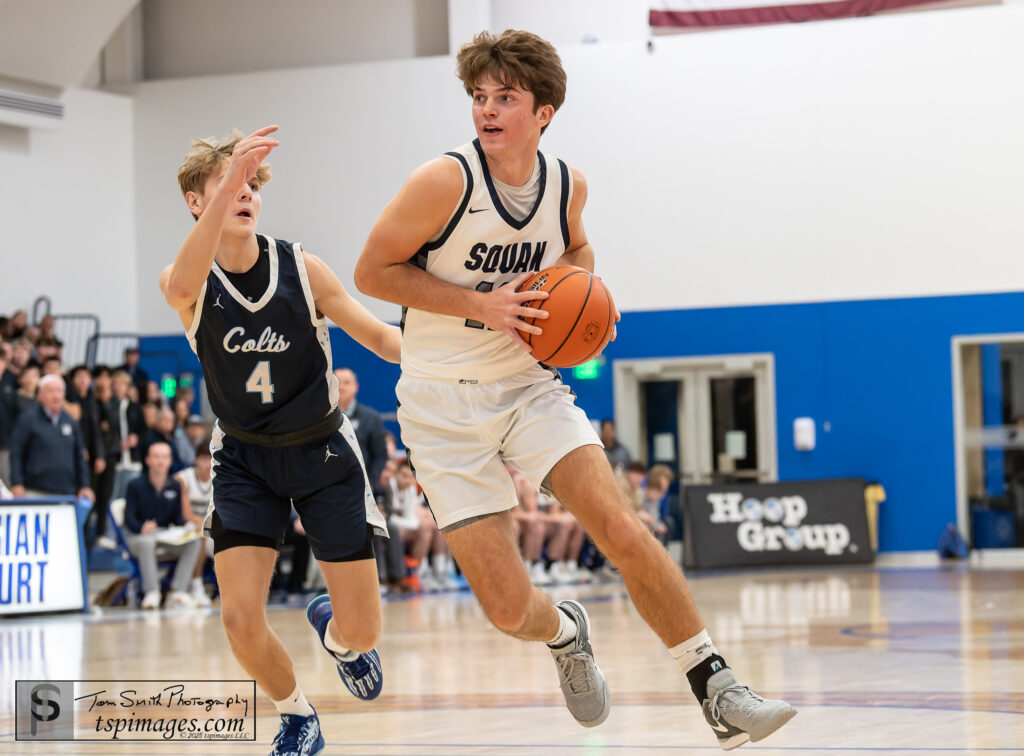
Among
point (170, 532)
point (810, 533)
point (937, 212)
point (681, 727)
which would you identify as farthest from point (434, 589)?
point (681, 727)

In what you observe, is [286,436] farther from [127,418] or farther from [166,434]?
[127,418]

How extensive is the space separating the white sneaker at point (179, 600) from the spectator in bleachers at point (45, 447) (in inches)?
45.3

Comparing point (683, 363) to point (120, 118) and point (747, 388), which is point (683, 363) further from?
point (120, 118)

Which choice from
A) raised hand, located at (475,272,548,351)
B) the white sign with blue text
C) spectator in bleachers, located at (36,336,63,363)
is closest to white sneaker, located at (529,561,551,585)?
the white sign with blue text

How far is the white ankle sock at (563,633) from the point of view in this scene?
Answer: 14.2ft

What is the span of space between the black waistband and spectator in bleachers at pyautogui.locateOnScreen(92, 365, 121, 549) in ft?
33.4

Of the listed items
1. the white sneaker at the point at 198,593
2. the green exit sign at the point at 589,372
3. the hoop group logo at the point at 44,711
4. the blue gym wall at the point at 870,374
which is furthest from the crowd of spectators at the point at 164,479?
the hoop group logo at the point at 44,711

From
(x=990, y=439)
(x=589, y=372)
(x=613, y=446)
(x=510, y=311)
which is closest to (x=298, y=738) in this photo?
(x=510, y=311)

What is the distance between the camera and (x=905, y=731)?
15.7ft

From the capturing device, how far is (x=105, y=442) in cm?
1480

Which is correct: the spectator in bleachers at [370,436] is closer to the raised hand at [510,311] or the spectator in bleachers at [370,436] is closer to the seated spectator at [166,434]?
the seated spectator at [166,434]

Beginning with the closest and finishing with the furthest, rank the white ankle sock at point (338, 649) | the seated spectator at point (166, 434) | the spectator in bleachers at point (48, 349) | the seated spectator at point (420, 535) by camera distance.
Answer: the white ankle sock at point (338, 649), the seated spectator at point (420, 535), the seated spectator at point (166, 434), the spectator in bleachers at point (48, 349)

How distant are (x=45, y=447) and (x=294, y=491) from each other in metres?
8.65

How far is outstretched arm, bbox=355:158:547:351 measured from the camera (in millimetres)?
4039
